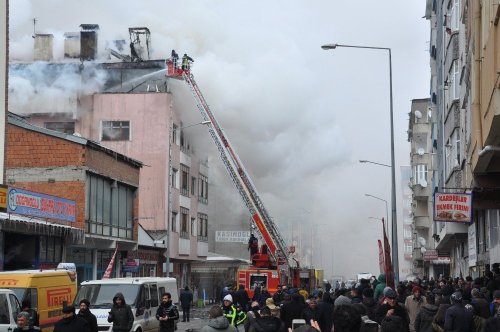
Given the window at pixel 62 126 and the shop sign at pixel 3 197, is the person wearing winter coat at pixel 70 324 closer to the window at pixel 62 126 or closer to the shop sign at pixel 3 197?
the shop sign at pixel 3 197

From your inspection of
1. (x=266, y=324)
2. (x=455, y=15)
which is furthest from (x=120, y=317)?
(x=455, y=15)

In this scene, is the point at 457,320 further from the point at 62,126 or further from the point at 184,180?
the point at 184,180

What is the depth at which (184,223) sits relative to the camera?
173 feet

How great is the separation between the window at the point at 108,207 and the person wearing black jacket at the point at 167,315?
18.0 metres

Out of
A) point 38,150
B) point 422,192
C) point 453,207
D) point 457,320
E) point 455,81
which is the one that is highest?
point 455,81

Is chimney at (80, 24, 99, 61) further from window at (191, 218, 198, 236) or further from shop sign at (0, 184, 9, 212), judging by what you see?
shop sign at (0, 184, 9, 212)

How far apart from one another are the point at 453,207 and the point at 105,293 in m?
8.37

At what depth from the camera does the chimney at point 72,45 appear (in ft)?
167

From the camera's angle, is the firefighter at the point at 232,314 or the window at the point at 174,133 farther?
the window at the point at 174,133

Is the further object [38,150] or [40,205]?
[38,150]

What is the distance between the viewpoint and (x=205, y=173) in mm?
58781

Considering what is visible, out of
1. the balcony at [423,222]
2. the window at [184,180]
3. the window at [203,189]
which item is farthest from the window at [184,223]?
the balcony at [423,222]

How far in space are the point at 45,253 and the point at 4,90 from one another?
6.32 meters

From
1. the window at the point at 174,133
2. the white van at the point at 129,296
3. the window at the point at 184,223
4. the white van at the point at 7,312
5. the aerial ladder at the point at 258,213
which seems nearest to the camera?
the white van at the point at 7,312
